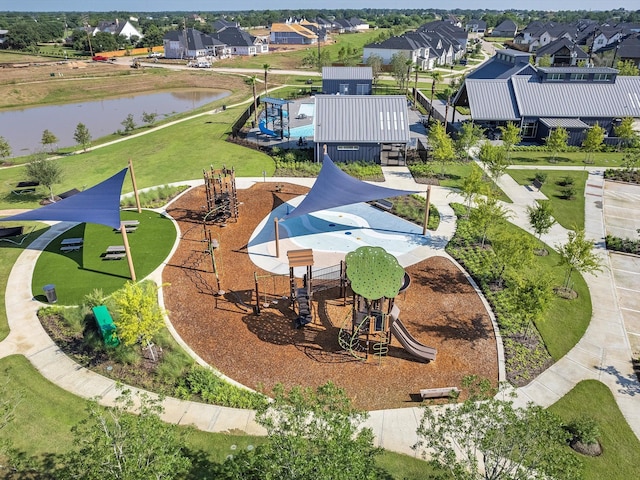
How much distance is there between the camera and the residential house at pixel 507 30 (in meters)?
180

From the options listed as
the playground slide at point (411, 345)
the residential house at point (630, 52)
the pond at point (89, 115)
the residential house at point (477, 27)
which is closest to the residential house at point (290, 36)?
the pond at point (89, 115)

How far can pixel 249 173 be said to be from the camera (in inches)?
1505

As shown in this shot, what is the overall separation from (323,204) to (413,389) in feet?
41.2

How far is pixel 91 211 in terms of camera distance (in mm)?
23297

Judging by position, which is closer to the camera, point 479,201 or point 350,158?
point 479,201

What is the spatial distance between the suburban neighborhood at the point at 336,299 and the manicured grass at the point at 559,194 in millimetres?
257

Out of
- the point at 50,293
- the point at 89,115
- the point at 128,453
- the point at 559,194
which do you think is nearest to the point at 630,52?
the point at 559,194

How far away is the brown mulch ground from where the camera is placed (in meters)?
17.2

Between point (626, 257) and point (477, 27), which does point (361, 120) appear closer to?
point (626, 257)

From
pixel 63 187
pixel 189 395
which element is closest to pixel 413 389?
pixel 189 395

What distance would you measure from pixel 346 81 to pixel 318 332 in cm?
5054

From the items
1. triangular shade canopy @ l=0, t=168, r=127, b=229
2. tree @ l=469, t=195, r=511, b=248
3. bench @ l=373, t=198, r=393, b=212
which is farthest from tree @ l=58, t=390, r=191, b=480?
bench @ l=373, t=198, r=393, b=212

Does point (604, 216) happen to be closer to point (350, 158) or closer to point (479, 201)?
point (479, 201)

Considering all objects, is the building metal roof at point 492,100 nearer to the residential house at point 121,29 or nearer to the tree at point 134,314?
the tree at point 134,314
